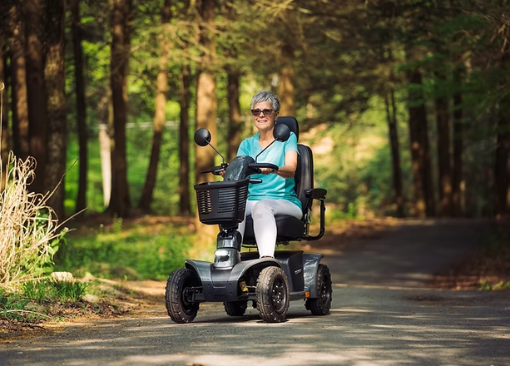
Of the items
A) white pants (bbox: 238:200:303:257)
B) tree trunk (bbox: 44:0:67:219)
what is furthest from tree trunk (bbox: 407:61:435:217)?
white pants (bbox: 238:200:303:257)

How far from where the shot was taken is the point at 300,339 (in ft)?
23.5

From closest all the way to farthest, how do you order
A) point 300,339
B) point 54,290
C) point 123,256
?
point 300,339 < point 54,290 < point 123,256

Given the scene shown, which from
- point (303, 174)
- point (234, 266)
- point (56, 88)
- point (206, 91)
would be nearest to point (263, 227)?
point (234, 266)

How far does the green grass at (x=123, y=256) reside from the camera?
16.2 meters

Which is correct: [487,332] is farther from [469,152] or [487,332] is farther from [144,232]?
[469,152]

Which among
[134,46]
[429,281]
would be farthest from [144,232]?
[429,281]

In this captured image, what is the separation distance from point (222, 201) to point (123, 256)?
1160cm

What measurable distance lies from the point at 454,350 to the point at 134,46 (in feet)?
63.3

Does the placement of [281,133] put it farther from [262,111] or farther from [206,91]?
[206,91]

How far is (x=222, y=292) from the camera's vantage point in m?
8.48

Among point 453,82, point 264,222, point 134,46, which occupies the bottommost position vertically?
point 264,222

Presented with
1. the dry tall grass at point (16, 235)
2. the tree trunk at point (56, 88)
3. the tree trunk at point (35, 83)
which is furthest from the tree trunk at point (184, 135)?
the dry tall grass at point (16, 235)

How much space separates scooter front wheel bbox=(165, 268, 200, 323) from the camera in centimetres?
863

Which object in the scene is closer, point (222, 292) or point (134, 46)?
point (222, 292)
